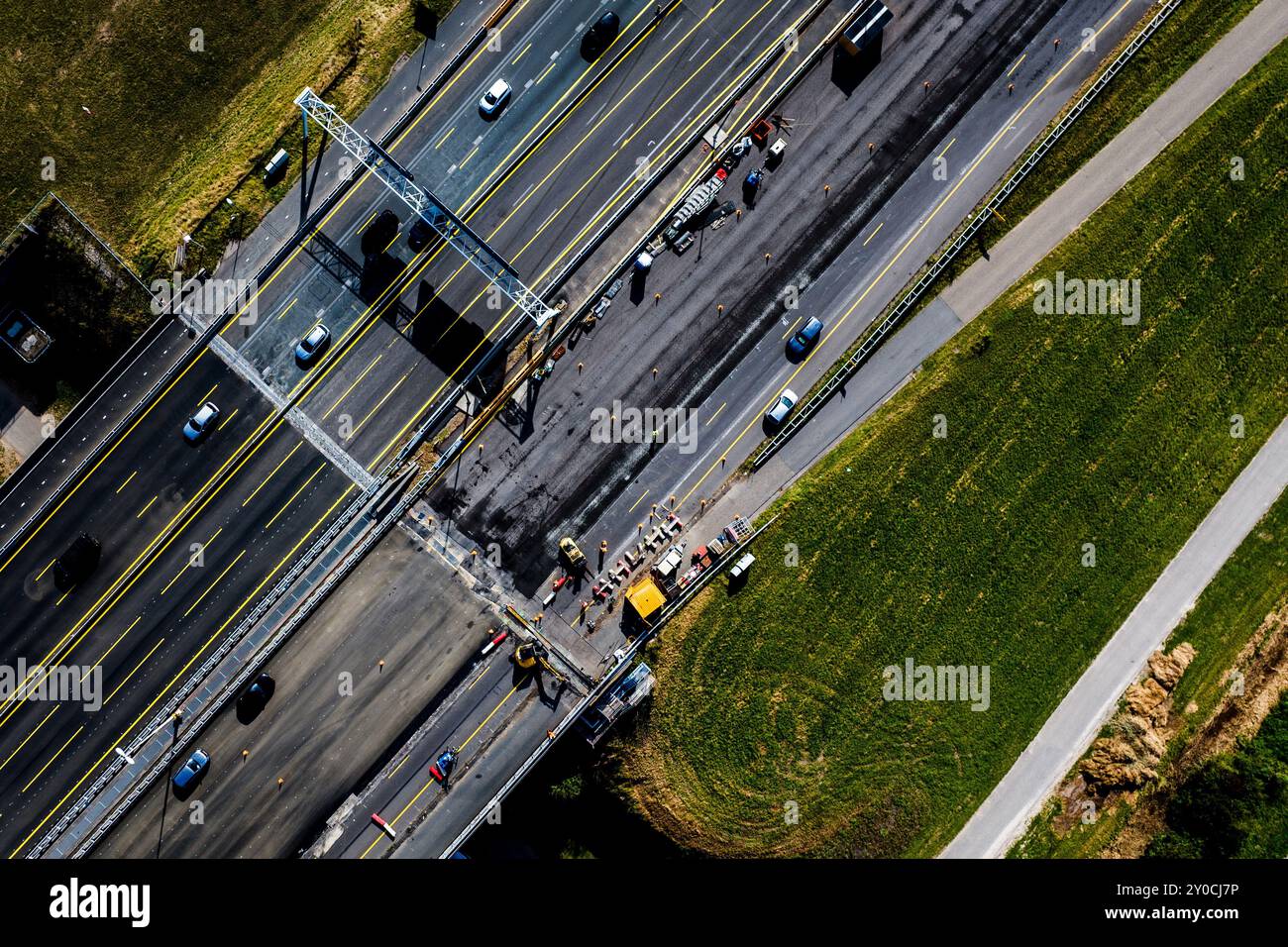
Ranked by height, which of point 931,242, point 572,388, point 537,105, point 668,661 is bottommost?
point 668,661

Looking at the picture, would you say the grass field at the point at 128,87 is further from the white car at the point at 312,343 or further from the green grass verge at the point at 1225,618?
the green grass verge at the point at 1225,618

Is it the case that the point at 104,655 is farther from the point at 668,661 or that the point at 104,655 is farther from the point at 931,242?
the point at 931,242

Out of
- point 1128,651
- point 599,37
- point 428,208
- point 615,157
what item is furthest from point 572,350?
point 1128,651

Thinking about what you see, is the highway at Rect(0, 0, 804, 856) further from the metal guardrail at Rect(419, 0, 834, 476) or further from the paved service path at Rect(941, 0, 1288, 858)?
the paved service path at Rect(941, 0, 1288, 858)

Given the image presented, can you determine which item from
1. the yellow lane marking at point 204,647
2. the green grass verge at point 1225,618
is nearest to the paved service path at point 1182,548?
the green grass verge at point 1225,618

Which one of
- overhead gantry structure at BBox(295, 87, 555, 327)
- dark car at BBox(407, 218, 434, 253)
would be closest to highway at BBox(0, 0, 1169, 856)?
dark car at BBox(407, 218, 434, 253)

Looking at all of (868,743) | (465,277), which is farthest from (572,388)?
(868,743)
